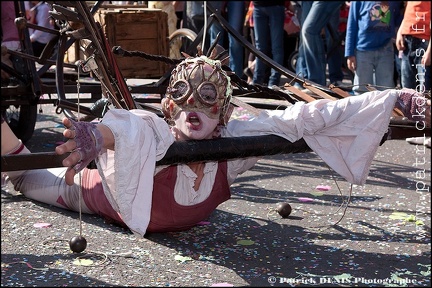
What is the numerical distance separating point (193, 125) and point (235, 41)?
5.54 meters

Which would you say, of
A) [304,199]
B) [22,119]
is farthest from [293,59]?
[304,199]

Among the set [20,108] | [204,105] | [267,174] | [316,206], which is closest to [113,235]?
[204,105]

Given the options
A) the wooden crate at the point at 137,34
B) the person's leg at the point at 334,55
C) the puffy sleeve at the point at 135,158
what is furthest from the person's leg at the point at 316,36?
the puffy sleeve at the point at 135,158

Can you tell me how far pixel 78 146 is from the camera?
2799mm

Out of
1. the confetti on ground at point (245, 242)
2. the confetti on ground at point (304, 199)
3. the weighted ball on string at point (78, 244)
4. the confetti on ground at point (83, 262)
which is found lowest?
the confetti on ground at point (304, 199)

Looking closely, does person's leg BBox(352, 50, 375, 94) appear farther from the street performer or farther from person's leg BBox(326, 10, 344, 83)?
the street performer

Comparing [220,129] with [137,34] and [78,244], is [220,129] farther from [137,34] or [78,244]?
[137,34]

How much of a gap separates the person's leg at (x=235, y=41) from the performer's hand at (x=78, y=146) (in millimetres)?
5979

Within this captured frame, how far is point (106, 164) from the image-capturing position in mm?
3203

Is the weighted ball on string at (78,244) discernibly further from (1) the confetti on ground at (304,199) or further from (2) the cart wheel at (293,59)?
(2) the cart wheel at (293,59)

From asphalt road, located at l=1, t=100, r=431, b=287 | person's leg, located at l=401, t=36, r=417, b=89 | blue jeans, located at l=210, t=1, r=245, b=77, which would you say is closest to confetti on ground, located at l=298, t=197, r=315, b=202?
asphalt road, located at l=1, t=100, r=431, b=287

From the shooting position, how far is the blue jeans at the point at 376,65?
679 cm

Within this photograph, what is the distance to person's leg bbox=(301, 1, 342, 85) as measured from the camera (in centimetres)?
754

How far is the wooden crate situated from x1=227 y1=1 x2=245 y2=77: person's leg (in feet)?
8.02
